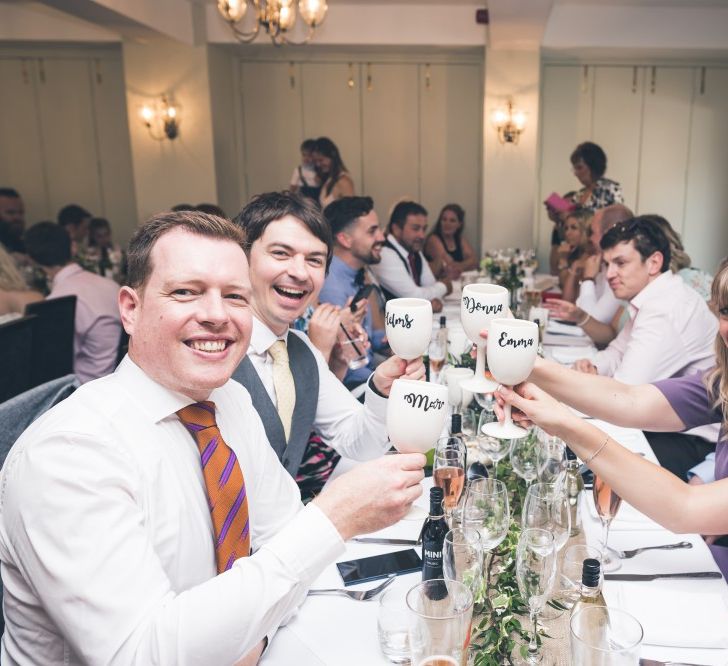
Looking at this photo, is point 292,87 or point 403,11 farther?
point 292,87

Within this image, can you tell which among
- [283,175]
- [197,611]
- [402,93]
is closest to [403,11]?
[402,93]

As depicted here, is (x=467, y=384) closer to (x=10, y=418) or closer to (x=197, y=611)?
(x=197, y=611)

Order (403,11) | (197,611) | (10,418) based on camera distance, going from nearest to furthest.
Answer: (197,611) < (10,418) < (403,11)

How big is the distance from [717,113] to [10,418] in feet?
26.6

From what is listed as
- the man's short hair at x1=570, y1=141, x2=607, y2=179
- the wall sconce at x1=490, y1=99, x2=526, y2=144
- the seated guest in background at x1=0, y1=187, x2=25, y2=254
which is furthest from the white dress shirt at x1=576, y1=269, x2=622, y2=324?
the seated guest in background at x1=0, y1=187, x2=25, y2=254

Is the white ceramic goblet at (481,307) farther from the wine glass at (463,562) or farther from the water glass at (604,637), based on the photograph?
the water glass at (604,637)

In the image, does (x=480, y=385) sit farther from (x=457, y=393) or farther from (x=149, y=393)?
(x=149, y=393)

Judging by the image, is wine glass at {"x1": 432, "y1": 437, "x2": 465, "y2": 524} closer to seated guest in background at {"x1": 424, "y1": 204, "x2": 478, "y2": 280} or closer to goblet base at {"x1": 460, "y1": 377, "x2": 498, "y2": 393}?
goblet base at {"x1": 460, "y1": 377, "x2": 498, "y2": 393}

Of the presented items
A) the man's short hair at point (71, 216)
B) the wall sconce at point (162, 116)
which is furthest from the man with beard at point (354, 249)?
the man's short hair at point (71, 216)

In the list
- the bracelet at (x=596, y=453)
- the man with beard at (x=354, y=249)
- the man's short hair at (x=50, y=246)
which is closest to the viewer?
the bracelet at (x=596, y=453)

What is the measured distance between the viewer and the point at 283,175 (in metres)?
7.83

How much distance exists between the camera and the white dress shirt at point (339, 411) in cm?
185

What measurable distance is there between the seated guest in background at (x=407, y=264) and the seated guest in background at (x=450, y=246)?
1218mm

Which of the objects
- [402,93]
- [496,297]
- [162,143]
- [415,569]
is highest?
[402,93]
